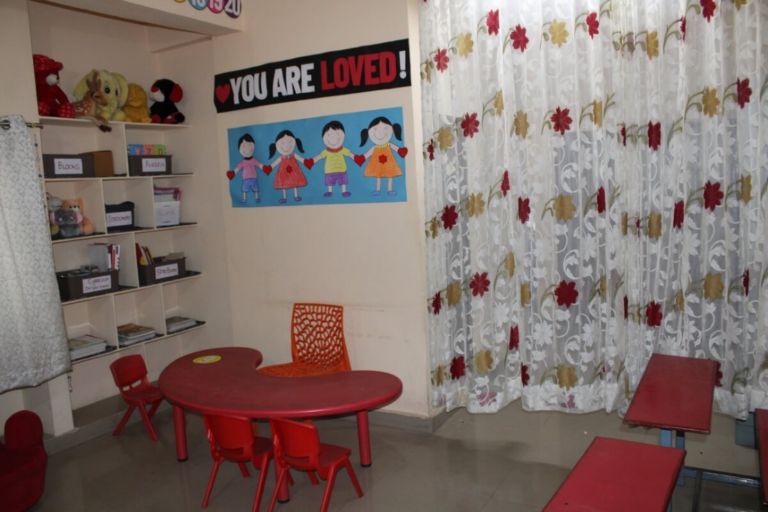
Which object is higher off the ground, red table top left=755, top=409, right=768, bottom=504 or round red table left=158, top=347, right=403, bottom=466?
round red table left=158, top=347, right=403, bottom=466

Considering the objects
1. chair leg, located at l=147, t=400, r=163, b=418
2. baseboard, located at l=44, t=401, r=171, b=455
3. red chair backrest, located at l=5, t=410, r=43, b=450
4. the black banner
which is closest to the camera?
red chair backrest, located at l=5, t=410, r=43, b=450

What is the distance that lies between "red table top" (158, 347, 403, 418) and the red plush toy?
6.02ft

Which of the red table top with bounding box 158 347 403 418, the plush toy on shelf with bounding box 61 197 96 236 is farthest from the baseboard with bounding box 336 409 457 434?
the plush toy on shelf with bounding box 61 197 96 236

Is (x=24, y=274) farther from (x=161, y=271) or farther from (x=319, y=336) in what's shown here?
(x=319, y=336)

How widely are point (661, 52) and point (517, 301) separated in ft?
5.23

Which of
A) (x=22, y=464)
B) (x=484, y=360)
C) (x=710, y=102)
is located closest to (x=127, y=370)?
(x=22, y=464)

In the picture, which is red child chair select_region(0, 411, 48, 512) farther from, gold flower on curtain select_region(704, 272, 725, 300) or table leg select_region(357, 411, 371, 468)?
gold flower on curtain select_region(704, 272, 725, 300)

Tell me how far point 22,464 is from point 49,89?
92.5 inches

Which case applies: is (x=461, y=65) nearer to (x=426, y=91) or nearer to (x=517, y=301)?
(x=426, y=91)

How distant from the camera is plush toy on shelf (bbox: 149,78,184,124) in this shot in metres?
4.89

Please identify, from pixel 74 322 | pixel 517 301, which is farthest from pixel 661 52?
pixel 74 322

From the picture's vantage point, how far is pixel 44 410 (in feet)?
13.5

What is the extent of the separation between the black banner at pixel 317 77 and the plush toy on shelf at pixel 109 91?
65 cm

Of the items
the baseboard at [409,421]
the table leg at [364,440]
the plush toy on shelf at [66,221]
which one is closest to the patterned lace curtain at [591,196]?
the baseboard at [409,421]
